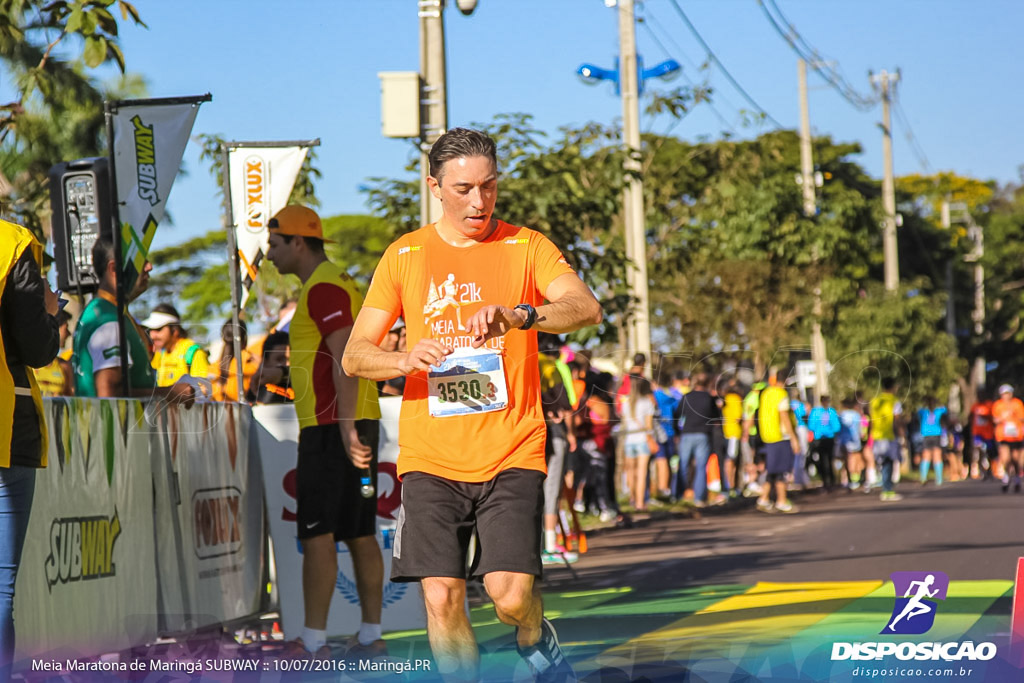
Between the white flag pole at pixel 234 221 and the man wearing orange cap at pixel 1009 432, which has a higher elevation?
the white flag pole at pixel 234 221

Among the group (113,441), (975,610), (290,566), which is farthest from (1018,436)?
(113,441)

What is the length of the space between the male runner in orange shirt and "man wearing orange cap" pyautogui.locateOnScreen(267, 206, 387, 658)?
6.87ft

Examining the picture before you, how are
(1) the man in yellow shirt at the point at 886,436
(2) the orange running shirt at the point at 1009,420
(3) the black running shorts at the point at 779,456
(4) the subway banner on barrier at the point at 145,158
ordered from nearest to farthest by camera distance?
(4) the subway banner on barrier at the point at 145,158 → (3) the black running shorts at the point at 779,456 → (1) the man in yellow shirt at the point at 886,436 → (2) the orange running shirt at the point at 1009,420

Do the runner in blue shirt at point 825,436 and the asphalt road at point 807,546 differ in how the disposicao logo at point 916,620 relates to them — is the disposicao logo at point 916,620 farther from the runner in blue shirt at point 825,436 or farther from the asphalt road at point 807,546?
the runner in blue shirt at point 825,436

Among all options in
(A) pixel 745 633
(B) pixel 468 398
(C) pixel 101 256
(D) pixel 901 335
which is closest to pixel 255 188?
(C) pixel 101 256

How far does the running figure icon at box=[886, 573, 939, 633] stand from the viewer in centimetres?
563

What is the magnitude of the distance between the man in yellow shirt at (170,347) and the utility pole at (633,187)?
29.9ft

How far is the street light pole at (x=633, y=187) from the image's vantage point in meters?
20.0

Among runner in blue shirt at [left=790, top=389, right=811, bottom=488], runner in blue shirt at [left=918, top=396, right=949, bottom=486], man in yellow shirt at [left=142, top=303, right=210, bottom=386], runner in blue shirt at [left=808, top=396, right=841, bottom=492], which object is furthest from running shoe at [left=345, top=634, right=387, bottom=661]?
runner in blue shirt at [left=918, top=396, right=949, bottom=486]

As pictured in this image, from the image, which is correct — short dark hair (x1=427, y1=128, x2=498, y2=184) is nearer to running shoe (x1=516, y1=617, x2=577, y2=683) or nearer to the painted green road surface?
running shoe (x1=516, y1=617, x2=577, y2=683)

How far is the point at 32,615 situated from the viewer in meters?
5.99

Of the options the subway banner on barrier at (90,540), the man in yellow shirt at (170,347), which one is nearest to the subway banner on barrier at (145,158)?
the subway banner on barrier at (90,540)

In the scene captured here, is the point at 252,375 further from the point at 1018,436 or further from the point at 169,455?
the point at 1018,436

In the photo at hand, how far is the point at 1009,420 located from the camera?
77.1ft
